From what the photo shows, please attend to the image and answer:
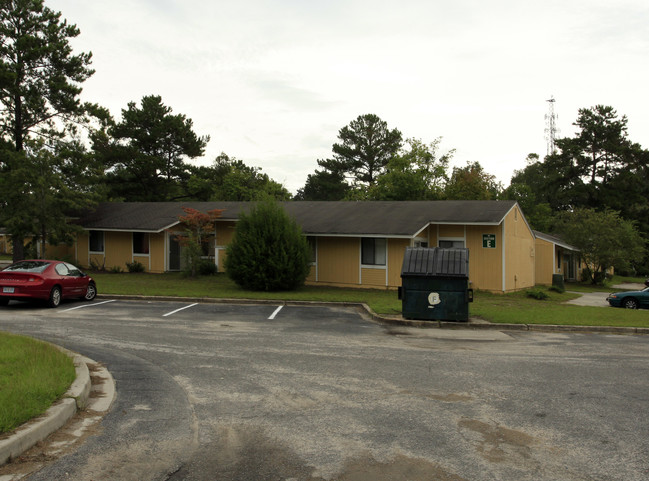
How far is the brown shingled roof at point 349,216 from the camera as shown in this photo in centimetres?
2262

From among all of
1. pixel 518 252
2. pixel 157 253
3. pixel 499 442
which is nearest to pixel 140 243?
pixel 157 253

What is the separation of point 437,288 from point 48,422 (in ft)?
34.2

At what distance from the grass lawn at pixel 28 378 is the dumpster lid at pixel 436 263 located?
8635 millimetres

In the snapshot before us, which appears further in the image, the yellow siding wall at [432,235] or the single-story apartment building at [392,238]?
the yellow siding wall at [432,235]

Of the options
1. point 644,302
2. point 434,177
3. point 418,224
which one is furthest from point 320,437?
point 434,177

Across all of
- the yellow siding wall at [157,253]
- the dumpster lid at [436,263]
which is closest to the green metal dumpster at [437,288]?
the dumpster lid at [436,263]

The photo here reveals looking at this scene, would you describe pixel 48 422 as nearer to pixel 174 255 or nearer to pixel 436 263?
pixel 436 263

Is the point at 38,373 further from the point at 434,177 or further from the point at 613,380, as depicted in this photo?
the point at 434,177

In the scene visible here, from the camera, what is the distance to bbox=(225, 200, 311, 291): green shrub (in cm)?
2020

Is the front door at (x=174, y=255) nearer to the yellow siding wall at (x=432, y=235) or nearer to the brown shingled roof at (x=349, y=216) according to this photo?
the brown shingled roof at (x=349, y=216)

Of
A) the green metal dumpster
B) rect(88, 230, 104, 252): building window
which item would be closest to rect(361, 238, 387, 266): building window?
the green metal dumpster

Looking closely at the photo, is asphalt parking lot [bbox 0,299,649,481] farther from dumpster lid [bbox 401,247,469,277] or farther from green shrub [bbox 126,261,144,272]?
green shrub [bbox 126,261,144,272]

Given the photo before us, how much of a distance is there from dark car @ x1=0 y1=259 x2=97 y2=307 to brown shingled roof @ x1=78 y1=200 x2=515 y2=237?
751 cm

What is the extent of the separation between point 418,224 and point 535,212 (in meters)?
37.0
